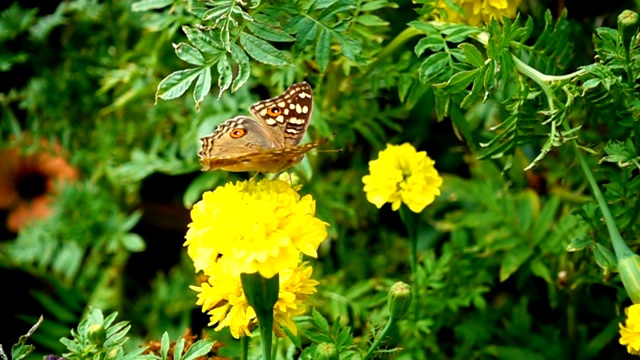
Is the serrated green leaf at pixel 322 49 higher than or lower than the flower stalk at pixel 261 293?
higher

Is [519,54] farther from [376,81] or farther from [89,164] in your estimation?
[89,164]

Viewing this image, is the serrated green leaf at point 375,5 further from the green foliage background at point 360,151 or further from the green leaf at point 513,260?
the green leaf at point 513,260

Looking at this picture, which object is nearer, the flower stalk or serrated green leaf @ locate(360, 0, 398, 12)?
the flower stalk

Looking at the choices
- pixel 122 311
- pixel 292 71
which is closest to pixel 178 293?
pixel 122 311

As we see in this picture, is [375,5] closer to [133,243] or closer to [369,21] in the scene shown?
[369,21]

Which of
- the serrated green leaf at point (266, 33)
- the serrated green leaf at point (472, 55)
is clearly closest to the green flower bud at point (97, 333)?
the serrated green leaf at point (266, 33)

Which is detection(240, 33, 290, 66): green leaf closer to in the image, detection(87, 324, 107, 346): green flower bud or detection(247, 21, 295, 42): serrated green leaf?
detection(247, 21, 295, 42): serrated green leaf

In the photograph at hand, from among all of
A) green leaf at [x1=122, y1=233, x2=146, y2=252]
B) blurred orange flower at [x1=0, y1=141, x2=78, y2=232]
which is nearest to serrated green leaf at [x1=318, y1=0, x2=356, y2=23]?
green leaf at [x1=122, y1=233, x2=146, y2=252]
